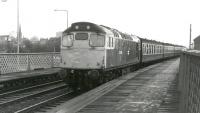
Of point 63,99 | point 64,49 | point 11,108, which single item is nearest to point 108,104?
point 11,108

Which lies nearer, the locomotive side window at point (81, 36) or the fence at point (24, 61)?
the locomotive side window at point (81, 36)

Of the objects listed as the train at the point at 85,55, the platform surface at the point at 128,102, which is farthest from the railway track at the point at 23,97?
the platform surface at the point at 128,102

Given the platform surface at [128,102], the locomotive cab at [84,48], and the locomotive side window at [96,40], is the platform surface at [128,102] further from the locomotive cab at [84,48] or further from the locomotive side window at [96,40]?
the locomotive side window at [96,40]

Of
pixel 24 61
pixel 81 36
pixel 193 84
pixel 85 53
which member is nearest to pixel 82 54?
pixel 85 53

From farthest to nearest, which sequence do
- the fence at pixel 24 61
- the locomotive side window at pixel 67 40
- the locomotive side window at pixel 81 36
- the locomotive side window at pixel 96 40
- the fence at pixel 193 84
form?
the fence at pixel 24 61 → the locomotive side window at pixel 67 40 → the locomotive side window at pixel 81 36 → the locomotive side window at pixel 96 40 → the fence at pixel 193 84

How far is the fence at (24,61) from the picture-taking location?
2322 centimetres

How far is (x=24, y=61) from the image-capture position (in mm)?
25984

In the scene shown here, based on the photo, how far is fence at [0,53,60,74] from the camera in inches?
914

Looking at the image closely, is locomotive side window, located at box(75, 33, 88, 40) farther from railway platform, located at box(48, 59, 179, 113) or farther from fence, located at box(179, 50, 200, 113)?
fence, located at box(179, 50, 200, 113)

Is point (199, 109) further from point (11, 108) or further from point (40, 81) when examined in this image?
point (40, 81)

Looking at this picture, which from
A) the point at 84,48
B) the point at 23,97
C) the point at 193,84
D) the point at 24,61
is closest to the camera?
the point at 193,84

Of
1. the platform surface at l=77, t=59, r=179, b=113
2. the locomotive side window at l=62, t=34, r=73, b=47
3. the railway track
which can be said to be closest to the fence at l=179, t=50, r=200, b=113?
the platform surface at l=77, t=59, r=179, b=113

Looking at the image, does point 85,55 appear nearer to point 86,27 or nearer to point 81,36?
point 81,36

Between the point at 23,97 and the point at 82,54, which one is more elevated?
the point at 82,54
